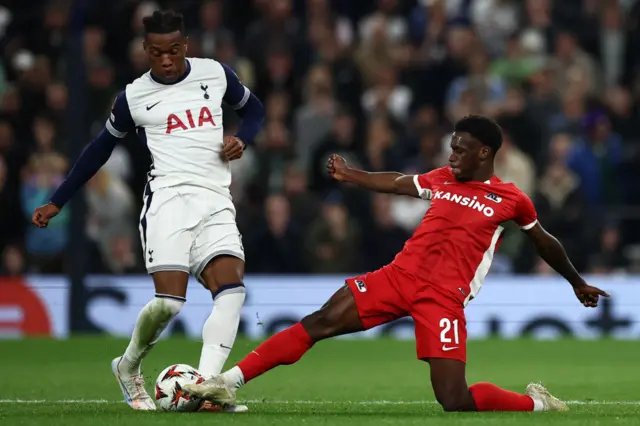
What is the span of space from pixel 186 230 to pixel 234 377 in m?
0.95

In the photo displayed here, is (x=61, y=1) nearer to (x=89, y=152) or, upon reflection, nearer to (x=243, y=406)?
(x=89, y=152)

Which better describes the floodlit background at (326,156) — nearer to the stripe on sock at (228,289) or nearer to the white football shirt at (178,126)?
the white football shirt at (178,126)

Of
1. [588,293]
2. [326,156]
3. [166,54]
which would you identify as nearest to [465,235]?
[588,293]

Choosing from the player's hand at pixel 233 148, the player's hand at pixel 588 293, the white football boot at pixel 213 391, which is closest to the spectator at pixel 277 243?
the player's hand at pixel 233 148

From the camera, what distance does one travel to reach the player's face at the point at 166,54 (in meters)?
7.98

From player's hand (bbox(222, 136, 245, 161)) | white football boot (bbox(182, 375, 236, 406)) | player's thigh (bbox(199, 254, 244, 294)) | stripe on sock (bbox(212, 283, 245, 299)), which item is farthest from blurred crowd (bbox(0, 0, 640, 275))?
white football boot (bbox(182, 375, 236, 406))

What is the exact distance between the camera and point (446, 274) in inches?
305

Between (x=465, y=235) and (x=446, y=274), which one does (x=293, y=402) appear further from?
(x=465, y=235)

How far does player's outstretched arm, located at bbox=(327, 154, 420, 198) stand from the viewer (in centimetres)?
782

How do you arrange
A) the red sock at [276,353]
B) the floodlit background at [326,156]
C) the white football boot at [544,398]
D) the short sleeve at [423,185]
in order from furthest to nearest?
the floodlit background at [326,156]
the short sleeve at [423,185]
the white football boot at [544,398]
the red sock at [276,353]

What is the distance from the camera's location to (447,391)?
7.53 meters

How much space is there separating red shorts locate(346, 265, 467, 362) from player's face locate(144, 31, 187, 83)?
1624 mm

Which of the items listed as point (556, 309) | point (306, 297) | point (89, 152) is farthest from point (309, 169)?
point (89, 152)

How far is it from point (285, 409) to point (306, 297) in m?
7.32
